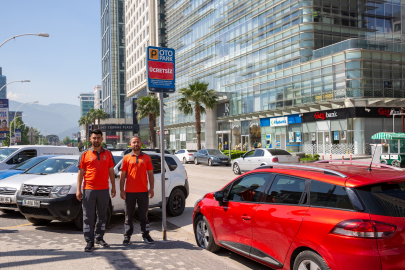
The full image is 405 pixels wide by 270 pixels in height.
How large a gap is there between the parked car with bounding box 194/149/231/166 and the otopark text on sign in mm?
21846

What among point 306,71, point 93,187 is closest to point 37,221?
point 93,187

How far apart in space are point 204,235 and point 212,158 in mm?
23077

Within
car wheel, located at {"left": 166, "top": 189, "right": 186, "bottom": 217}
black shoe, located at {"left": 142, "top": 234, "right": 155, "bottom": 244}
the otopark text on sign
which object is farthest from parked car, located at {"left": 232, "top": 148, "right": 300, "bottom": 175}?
black shoe, located at {"left": 142, "top": 234, "right": 155, "bottom": 244}

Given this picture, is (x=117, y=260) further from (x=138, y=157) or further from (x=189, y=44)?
(x=189, y=44)

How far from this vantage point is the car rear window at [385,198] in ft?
11.0

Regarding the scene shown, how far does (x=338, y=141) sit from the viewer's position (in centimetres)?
3006

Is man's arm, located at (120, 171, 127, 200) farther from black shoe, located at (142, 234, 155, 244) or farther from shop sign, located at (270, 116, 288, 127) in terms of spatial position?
shop sign, located at (270, 116, 288, 127)

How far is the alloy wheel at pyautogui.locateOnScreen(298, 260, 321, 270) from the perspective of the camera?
3625 millimetres

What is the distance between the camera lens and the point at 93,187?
18.9 ft

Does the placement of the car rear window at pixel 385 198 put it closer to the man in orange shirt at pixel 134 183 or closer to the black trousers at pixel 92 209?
the man in orange shirt at pixel 134 183

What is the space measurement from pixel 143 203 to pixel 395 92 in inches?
1179

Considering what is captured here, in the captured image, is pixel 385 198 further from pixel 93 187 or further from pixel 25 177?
pixel 25 177

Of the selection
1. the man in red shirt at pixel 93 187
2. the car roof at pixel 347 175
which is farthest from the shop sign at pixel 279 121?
the car roof at pixel 347 175

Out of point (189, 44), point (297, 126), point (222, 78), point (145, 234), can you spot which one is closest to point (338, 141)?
point (297, 126)
